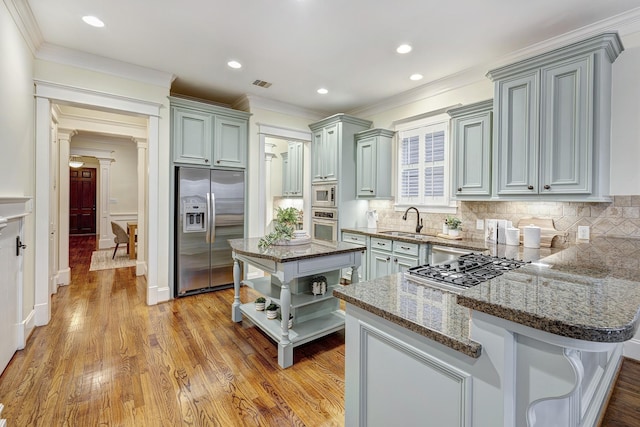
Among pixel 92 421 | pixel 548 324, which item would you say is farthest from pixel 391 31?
pixel 92 421

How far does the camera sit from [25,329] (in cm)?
261

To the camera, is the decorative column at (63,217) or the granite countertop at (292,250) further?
the decorative column at (63,217)

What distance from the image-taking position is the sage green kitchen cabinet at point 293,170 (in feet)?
18.3

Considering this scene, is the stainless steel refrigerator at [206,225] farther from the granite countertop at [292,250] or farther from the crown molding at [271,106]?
the granite countertop at [292,250]

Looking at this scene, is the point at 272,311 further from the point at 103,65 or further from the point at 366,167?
the point at 103,65

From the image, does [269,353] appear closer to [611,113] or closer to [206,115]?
[206,115]

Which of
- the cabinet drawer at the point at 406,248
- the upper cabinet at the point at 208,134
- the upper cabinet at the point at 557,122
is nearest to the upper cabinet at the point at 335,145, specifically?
the upper cabinet at the point at 208,134

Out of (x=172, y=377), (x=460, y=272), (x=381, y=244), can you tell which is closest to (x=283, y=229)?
(x=172, y=377)

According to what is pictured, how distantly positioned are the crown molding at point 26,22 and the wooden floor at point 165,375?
2.77 metres

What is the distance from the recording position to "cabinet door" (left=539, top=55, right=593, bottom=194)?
91.3 inches

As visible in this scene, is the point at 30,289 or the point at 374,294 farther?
the point at 30,289

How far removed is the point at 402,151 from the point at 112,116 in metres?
4.69

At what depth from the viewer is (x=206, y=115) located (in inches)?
158

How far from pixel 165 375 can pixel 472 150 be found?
11.8 ft
